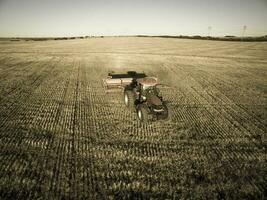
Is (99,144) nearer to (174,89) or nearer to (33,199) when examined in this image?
(33,199)

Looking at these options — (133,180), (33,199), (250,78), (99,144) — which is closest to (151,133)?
(99,144)

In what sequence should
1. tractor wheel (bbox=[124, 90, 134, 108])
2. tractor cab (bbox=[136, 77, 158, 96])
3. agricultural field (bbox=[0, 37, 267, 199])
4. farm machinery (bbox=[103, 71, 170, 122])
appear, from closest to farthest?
agricultural field (bbox=[0, 37, 267, 199]) < farm machinery (bbox=[103, 71, 170, 122]) < tractor cab (bbox=[136, 77, 158, 96]) < tractor wheel (bbox=[124, 90, 134, 108])

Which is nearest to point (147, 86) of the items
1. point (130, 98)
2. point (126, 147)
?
point (130, 98)

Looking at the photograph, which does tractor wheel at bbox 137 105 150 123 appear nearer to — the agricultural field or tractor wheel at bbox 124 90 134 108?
the agricultural field

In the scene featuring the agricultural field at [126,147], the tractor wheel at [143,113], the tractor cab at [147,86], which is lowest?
the agricultural field at [126,147]

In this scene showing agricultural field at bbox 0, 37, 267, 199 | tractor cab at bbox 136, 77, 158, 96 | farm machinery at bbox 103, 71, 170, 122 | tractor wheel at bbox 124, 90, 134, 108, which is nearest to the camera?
agricultural field at bbox 0, 37, 267, 199

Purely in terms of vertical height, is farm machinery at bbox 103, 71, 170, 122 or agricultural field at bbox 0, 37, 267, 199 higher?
farm machinery at bbox 103, 71, 170, 122

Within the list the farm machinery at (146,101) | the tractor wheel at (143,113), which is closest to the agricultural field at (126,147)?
the tractor wheel at (143,113)

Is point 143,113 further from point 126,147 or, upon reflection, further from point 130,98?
point 126,147

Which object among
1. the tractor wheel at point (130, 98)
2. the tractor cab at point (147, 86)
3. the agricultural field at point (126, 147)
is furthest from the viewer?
the tractor wheel at point (130, 98)

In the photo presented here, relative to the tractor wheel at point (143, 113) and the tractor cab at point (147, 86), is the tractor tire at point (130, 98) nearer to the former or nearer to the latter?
the tractor cab at point (147, 86)

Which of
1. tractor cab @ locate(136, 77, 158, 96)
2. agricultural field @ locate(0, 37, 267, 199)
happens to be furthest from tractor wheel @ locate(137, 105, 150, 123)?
tractor cab @ locate(136, 77, 158, 96)

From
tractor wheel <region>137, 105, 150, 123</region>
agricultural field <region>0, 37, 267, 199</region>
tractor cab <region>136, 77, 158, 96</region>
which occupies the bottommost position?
agricultural field <region>0, 37, 267, 199</region>
